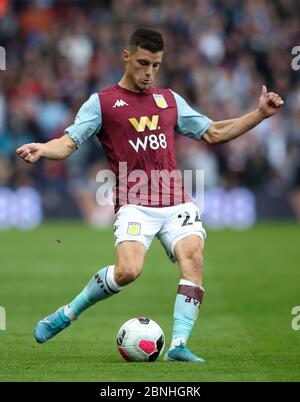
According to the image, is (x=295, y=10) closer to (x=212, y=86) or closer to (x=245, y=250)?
(x=212, y=86)

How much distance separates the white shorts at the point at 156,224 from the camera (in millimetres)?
8539

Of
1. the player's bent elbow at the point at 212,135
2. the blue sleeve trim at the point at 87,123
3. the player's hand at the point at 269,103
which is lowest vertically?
the blue sleeve trim at the point at 87,123

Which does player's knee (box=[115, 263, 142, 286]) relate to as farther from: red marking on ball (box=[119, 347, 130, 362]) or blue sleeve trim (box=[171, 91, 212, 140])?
blue sleeve trim (box=[171, 91, 212, 140])

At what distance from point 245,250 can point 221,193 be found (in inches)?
157

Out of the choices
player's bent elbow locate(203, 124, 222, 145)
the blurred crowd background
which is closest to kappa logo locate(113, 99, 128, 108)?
player's bent elbow locate(203, 124, 222, 145)

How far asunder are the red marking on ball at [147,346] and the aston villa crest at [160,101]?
6.26 feet

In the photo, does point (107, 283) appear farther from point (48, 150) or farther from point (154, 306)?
point (154, 306)

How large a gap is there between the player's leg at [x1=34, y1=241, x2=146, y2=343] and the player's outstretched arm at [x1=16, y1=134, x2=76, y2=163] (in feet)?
2.74

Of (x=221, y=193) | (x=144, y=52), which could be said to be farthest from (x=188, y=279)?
(x=221, y=193)

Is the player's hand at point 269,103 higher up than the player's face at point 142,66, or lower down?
lower down

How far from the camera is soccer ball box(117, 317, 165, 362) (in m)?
8.32

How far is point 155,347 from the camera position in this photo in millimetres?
8344

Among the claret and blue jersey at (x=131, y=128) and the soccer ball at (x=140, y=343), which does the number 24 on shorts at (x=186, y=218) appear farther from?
the soccer ball at (x=140, y=343)

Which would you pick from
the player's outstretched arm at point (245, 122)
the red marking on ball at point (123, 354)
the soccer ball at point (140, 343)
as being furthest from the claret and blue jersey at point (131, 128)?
the red marking on ball at point (123, 354)
